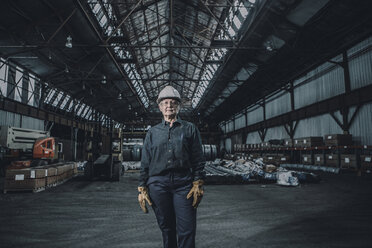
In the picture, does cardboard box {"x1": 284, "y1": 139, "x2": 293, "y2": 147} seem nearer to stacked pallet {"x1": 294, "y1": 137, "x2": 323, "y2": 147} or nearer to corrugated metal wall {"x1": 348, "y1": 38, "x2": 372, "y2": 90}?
stacked pallet {"x1": 294, "y1": 137, "x2": 323, "y2": 147}

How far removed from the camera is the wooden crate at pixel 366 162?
31.0ft


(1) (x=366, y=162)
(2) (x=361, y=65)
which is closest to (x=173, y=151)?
(1) (x=366, y=162)

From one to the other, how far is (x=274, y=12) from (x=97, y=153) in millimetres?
9624

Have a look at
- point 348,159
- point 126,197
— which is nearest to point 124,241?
point 126,197

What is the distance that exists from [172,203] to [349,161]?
37.5ft

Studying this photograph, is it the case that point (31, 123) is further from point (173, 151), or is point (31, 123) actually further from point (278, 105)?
point (278, 105)

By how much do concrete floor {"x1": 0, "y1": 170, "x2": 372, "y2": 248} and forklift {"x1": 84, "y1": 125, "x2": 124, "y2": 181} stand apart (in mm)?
3155

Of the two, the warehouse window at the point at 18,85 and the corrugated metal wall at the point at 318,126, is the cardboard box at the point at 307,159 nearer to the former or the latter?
the corrugated metal wall at the point at 318,126

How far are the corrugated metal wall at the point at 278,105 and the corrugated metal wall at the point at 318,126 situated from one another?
7.28ft

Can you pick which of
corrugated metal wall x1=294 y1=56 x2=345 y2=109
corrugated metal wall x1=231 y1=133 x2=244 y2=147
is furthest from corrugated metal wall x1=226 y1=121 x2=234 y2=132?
corrugated metal wall x1=294 y1=56 x2=345 y2=109

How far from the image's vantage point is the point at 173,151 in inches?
82.4

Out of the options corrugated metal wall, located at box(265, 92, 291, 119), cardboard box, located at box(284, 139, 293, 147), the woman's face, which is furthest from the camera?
corrugated metal wall, located at box(265, 92, 291, 119)

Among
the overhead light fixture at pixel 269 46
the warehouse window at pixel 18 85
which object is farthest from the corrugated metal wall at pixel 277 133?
the warehouse window at pixel 18 85

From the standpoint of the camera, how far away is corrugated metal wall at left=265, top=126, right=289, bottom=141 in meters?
18.2
